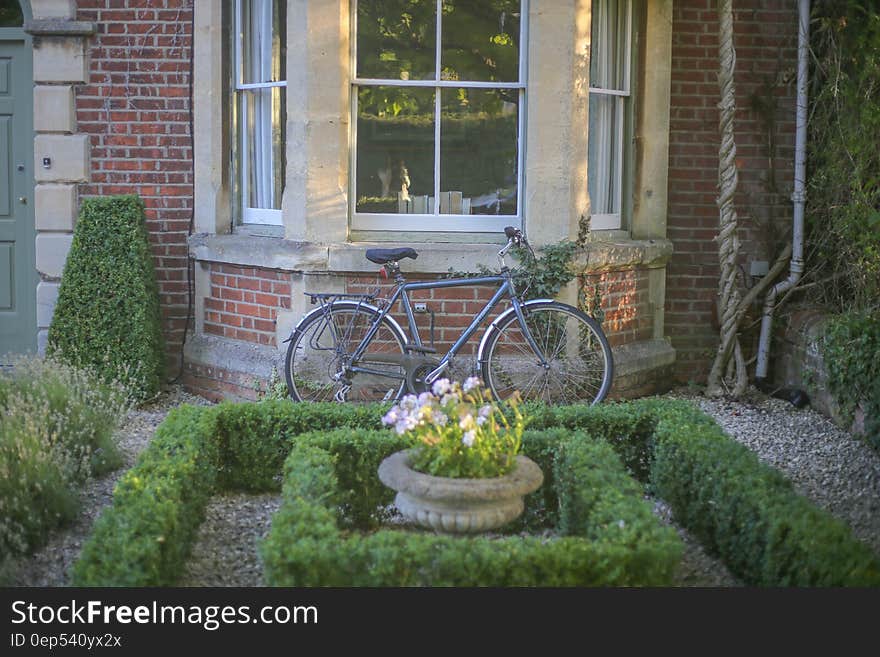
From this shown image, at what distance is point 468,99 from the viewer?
718 centimetres

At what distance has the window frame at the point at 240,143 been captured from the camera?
765 centimetres

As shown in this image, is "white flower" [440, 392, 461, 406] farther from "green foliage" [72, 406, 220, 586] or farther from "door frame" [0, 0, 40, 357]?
"door frame" [0, 0, 40, 357]

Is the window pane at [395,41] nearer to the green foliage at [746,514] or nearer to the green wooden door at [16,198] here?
the green wooden door at [16,198]

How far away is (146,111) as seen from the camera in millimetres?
7781

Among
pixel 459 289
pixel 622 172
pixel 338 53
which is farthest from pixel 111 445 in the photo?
pixel 622 172

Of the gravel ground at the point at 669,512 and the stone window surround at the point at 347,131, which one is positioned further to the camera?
the stone window surround at the point at 347,131

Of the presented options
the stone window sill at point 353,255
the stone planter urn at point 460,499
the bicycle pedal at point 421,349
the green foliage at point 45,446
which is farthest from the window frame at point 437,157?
the stone planter urn at point 460,499

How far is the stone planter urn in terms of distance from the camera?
4.05 metres

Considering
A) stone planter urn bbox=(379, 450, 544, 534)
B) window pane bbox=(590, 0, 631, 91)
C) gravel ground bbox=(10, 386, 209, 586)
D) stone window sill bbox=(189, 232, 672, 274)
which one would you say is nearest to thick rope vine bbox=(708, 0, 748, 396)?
window pane bbox=(590, 0, 631, 91)

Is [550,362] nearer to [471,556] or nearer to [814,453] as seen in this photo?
[814,453]

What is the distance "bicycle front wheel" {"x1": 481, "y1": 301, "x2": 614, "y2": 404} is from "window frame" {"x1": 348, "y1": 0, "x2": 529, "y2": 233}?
71 cm

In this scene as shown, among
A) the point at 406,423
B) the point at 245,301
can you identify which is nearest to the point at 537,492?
the point at 406,423

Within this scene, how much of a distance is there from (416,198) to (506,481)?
343 cm

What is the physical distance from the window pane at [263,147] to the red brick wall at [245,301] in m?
0.54
